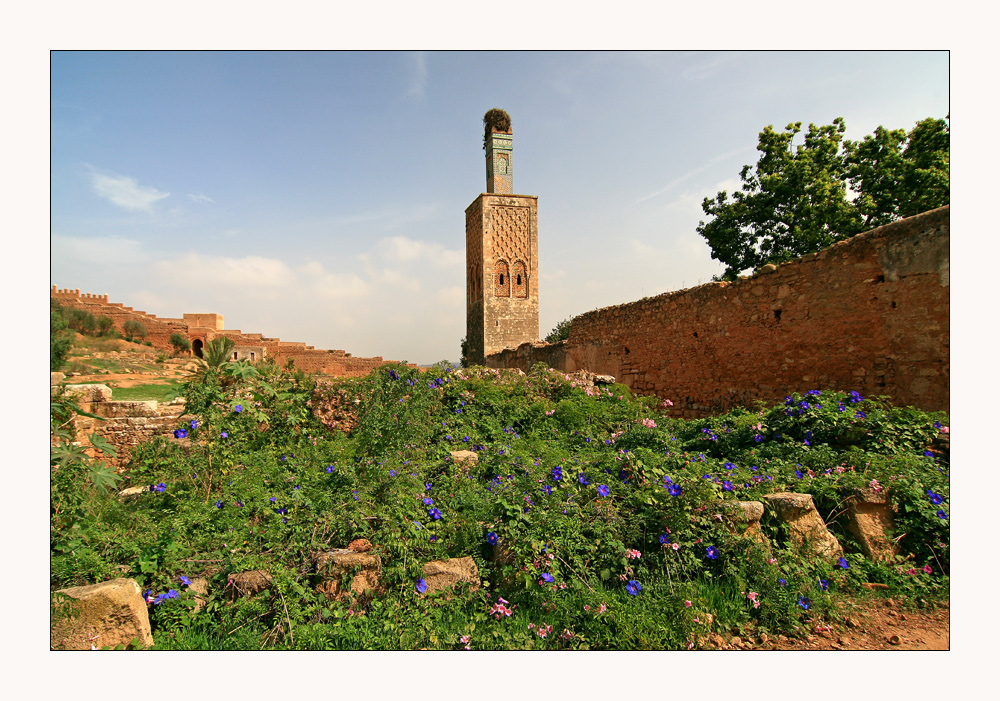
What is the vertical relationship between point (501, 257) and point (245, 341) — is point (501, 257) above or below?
above

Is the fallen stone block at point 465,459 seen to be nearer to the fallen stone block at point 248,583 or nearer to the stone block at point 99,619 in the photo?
the fallen stone block at point 248,583

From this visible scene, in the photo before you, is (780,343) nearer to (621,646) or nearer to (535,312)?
(621,646)

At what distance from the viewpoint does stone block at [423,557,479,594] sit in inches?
108

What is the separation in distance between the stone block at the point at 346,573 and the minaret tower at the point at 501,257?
26.3 metres

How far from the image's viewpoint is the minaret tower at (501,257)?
30016 mm

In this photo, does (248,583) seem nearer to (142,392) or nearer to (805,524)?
(805,524)

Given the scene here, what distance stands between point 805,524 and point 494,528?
207cm

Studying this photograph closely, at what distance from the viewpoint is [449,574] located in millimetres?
2791

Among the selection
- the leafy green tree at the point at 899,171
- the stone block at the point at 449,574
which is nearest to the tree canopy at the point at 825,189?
the leafy green tree at the point at 899,171

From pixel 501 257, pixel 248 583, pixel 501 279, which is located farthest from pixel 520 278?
pixel 248 583

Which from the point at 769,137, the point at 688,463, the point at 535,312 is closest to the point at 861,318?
the point at 688,463

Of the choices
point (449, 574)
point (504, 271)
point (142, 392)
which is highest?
point (504, 271)

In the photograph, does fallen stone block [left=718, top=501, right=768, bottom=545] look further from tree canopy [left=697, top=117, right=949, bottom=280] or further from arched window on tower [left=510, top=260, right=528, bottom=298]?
arched window on tower [left=510, top=260, right=528, bottom=298]

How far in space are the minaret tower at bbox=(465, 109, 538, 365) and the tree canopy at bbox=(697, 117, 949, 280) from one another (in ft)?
50.0
